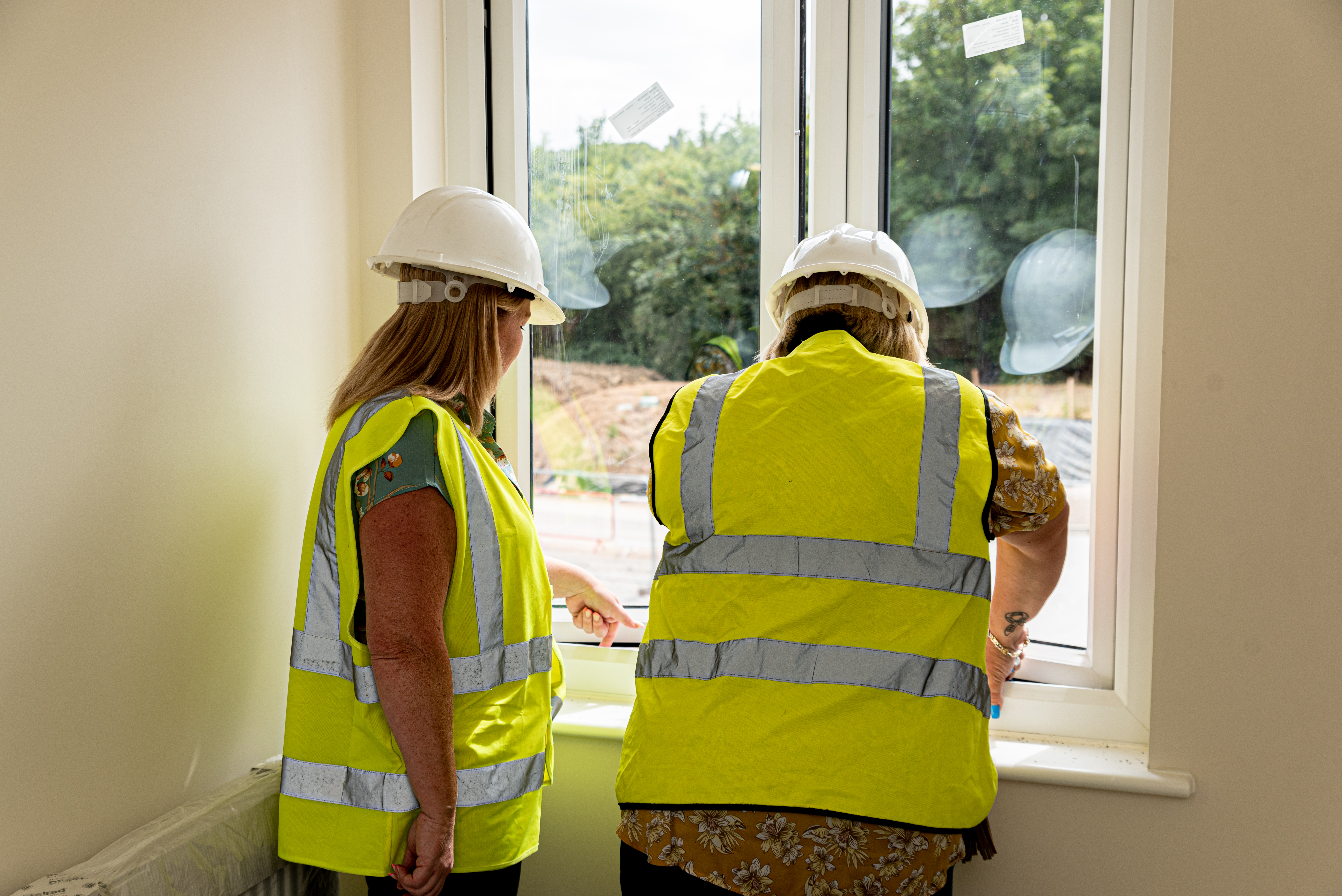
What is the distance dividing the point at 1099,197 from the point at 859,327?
0.70 m

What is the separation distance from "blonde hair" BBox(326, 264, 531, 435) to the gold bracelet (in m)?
1.03

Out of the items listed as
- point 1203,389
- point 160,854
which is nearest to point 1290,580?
point 1203,389

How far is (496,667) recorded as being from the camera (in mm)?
1217

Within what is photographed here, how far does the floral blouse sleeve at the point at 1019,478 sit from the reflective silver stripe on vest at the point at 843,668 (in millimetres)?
213

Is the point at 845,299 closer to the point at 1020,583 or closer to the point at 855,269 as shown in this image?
the point at 855,269

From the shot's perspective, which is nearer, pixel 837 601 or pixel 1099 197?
pixel 837 601

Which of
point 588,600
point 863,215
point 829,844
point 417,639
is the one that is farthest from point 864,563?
point 863,215

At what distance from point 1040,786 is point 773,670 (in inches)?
27.4

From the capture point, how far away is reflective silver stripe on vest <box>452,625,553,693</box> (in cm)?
119

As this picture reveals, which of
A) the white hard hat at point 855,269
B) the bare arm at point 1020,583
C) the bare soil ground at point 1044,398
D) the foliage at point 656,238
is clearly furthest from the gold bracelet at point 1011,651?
the foliage at point 656,238

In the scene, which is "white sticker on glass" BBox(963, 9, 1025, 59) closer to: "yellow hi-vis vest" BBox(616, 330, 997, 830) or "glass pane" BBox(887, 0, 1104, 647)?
"glass pane" BBox(887, 0, 1104, 647)

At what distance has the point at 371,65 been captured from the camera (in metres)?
1.83

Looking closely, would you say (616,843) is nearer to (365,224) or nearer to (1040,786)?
(1040,786)

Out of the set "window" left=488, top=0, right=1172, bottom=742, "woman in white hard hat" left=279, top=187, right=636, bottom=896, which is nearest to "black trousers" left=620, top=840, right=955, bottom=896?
"woman in white hard hat" left=279, top=187, right=636, bottom=896
